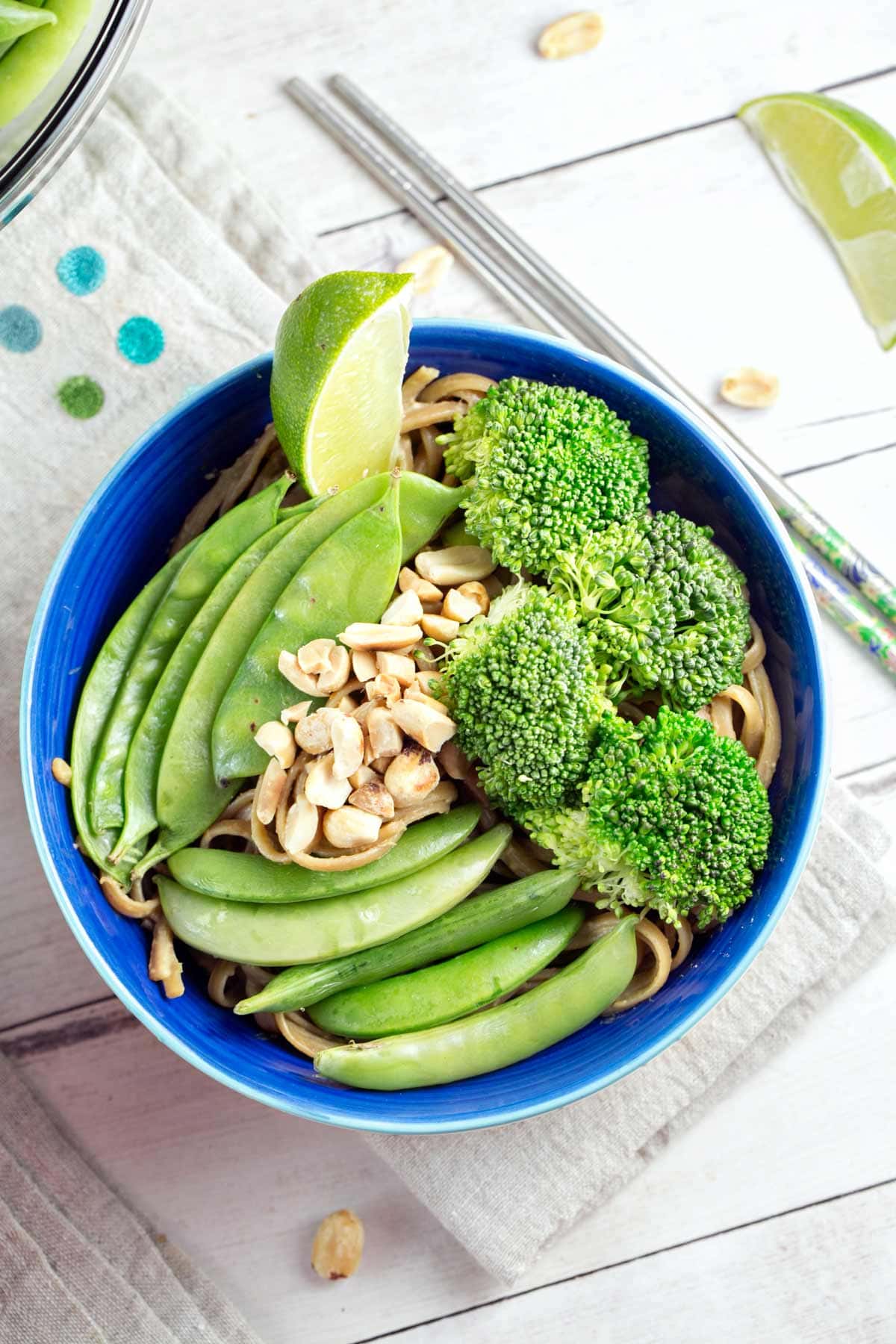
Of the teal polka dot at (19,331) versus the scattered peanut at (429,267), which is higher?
the teal polka dot at (19,331)

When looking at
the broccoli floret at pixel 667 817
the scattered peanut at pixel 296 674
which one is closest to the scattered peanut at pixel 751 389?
the broccoli floret at pixel 667 817

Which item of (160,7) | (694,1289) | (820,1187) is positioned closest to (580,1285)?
(694,1289)

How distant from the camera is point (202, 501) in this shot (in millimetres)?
2303

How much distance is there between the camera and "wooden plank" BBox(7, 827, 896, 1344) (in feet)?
8.38

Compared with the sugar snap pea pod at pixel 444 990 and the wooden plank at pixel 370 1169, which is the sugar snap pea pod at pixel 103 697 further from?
the wooden plank at pixel 370 1169

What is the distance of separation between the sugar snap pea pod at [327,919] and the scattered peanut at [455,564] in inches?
20.2

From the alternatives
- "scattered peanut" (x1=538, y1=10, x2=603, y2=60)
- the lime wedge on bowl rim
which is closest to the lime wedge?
"scattered peanut" (x1=538, y1=10, x2=603, y2=60)

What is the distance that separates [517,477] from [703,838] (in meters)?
0.71

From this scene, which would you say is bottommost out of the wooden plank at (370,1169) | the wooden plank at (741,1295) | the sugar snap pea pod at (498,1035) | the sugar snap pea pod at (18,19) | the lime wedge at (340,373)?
the wooden plank at (741,1295)

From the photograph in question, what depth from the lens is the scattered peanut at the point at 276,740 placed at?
1.91 m

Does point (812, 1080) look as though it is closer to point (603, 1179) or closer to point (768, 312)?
point (603, 1179)

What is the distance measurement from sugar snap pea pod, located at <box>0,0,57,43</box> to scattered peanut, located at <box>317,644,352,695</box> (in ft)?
3.41

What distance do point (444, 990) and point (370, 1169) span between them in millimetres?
814

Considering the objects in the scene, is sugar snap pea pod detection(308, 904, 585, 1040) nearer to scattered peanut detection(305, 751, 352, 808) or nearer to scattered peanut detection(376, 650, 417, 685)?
scattered peanut detection(305, 751, 352, 808)
